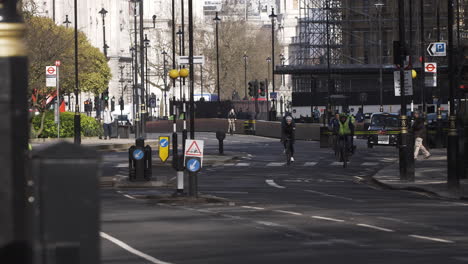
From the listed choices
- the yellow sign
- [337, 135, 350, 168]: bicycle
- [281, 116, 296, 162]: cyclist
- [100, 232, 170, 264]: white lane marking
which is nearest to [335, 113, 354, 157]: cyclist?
[337, 135, 350, 168]: bicycle

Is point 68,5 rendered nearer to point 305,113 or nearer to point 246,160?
point 305,113

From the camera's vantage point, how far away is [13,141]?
507cm

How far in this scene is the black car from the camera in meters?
52.6

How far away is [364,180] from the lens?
31000mm

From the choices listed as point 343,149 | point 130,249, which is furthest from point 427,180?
point 130,249

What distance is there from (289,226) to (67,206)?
1168 cm

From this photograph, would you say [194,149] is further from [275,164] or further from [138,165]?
[275,164]

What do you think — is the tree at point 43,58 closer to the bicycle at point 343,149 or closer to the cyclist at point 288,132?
the cyclist at point 288,132

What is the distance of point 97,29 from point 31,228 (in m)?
127

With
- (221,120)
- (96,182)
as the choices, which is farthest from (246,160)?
(221,120)

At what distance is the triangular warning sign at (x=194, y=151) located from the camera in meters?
22.6

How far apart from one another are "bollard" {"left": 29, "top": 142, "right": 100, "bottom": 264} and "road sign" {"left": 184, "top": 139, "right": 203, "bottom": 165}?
1722cm

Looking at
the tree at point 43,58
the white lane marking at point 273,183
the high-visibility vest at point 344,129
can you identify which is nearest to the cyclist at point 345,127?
the high-visibility vest at point 344,129

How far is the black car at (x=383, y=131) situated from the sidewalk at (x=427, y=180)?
1302cm
